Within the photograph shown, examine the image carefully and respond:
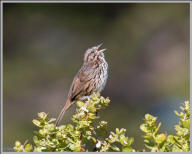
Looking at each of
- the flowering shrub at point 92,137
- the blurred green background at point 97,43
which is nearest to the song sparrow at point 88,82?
the flowering shrub at point 92,137

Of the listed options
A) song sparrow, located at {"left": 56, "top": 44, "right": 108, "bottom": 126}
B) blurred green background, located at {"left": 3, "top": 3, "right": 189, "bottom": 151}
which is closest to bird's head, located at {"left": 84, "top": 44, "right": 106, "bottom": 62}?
song sparrow, located at {"left": 56, "top": 44, "right": 108, "bottom": 126}

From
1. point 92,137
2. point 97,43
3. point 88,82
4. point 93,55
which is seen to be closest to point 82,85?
point 88,82

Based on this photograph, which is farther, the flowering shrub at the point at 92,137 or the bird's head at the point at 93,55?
the bird's head at the point at 93,55

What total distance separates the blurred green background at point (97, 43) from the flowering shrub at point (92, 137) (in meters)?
8.13

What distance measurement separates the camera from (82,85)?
205 inches

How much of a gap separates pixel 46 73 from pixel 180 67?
3682 millimetres

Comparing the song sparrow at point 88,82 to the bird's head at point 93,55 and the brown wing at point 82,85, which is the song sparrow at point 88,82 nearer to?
the brown wing at point 82,85

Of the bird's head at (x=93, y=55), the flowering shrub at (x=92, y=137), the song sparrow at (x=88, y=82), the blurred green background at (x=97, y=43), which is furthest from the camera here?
the blurred green background at (x=97, y=43)

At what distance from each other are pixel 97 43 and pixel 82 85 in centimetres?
726

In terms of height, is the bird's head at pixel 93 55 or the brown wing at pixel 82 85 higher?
the bird's head at pixel 93 55

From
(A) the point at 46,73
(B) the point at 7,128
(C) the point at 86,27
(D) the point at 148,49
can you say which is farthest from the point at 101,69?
(D) the point at 148,49

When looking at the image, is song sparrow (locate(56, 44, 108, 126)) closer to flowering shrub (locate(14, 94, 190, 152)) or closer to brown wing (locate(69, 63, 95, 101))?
brown wing (locate(69, 63, 95, 101))

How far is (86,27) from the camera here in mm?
12930

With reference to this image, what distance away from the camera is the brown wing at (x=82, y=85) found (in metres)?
5.16
